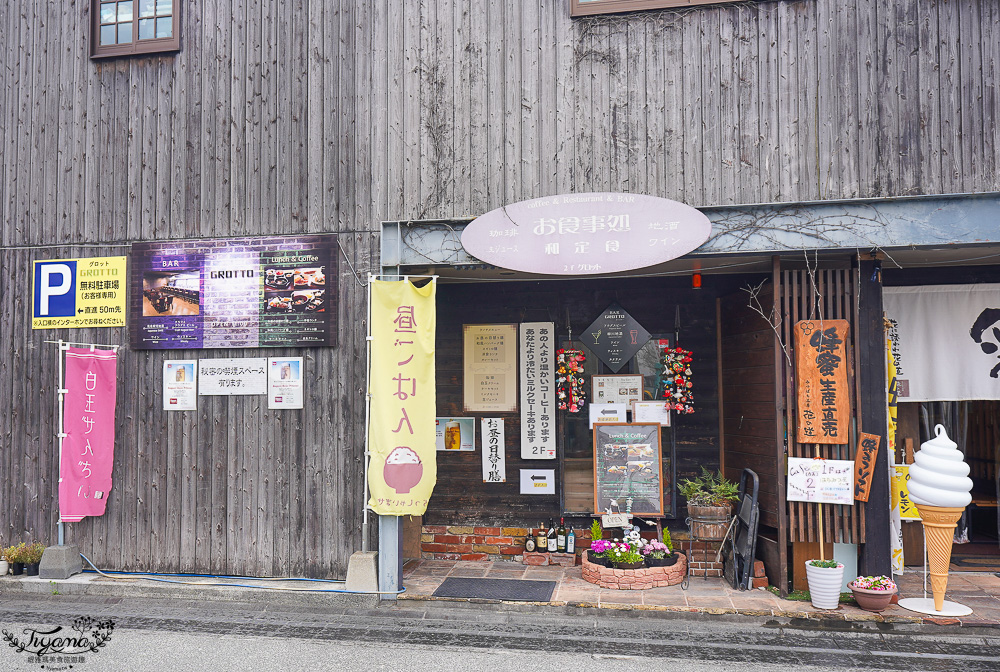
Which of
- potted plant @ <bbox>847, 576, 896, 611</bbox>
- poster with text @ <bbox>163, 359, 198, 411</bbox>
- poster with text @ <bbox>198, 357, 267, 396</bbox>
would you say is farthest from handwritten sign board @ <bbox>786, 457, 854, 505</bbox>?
poster with text @ <bbox>163, 359, 198, 411</bbox>

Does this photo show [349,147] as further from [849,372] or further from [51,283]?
[849,372]

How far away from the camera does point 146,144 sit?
27.0 feet

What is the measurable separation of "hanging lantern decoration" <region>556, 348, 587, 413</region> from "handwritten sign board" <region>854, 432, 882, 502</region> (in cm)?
311

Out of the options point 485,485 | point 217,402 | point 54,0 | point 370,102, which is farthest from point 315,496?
point 54,0

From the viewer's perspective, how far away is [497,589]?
25.0 feet

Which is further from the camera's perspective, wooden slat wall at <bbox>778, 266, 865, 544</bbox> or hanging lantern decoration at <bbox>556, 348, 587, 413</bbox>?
hanging lantern decoration at <bbox>556, 348, 587, 413</bbox>

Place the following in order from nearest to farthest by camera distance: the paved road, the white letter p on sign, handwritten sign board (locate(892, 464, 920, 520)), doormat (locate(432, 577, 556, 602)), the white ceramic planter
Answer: the paved road → the white ceramic planter → doormat (locate(432, 577, 556, 602)) → handwritten sign board (locate(892, 464, 920, 520)) → the white letter p on sign

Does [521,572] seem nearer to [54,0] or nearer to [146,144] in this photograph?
[146,144]

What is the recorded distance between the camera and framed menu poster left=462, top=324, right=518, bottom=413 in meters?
9.09

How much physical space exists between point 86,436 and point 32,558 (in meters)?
1.47

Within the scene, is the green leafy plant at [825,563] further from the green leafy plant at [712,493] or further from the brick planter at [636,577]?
the brick planter at [636,577]

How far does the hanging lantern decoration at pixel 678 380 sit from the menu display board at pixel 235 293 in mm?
3918

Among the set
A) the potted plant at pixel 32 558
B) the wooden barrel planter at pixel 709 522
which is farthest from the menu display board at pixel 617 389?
the potted plant at pixel 32 558

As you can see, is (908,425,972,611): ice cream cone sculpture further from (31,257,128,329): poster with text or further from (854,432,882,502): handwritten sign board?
(31,257,128,329): poster with text
